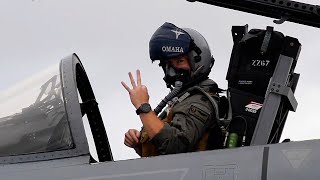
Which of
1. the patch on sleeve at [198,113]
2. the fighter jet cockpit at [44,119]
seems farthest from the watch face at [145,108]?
the fighter jet cockpit at [44,119]

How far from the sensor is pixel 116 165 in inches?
168

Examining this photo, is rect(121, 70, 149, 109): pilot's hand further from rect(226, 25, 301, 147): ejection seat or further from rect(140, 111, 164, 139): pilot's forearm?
rect(226, 25, 301, 147): ejection seat

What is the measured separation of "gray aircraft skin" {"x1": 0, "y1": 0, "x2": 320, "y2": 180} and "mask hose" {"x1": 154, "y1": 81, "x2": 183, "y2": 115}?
716mm

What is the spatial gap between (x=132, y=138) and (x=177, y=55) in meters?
0.73

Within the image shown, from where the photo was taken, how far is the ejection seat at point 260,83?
16.4ft

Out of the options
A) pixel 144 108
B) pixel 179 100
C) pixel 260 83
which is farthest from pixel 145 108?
pixel 260 83

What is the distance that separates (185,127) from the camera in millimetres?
4961

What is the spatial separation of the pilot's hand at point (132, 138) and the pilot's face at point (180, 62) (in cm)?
60

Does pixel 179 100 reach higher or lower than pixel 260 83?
lower

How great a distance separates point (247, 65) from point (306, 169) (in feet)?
4.89

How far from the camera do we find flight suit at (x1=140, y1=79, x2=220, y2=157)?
15.8 feet

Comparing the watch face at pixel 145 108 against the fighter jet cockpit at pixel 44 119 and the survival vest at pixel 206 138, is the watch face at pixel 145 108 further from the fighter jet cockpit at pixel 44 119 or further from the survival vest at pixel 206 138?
the fighter jet cockpit at pixel 44 119

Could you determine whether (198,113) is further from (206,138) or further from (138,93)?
(138,93)

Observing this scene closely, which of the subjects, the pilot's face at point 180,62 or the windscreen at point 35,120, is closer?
the windscreen at point 35,120
